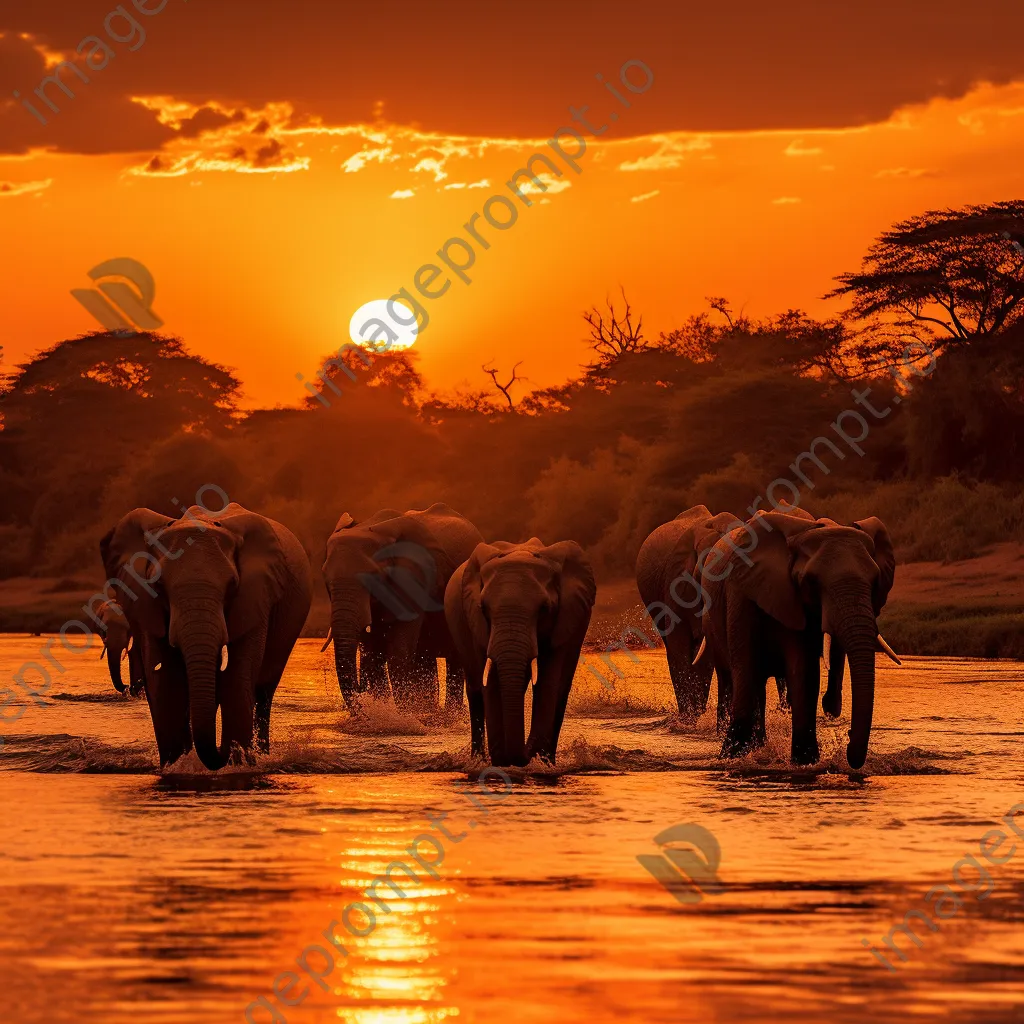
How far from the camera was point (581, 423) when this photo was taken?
70.0 metres

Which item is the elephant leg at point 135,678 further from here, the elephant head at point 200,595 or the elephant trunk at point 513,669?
the elephant trunk at point 513,669

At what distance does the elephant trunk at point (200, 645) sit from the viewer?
15.2 m

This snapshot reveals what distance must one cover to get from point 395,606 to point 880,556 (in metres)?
6.62

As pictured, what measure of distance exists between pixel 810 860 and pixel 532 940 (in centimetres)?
307

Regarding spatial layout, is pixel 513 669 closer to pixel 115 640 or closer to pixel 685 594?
pixel 685 594

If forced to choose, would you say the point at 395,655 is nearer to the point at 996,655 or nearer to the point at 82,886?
the point at 82,886

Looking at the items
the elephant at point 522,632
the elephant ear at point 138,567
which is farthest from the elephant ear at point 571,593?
the elephant ear at point 138,567

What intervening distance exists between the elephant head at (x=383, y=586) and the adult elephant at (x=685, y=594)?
240cm

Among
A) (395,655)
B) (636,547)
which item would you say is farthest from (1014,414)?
(395,655)

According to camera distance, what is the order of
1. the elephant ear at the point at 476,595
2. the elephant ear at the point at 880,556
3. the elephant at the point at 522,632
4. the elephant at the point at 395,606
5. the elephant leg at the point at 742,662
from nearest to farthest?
1. the elephant at the point at 522,632
2. the elephant ear at the point at 476,595
3. the elephant ear at the point at 880,556
4. the elephant leg at the point at 742,662
5. the elephant at the point at 395,606

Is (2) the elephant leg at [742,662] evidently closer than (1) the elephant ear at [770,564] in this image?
No

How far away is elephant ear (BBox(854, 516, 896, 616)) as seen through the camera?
17.0m

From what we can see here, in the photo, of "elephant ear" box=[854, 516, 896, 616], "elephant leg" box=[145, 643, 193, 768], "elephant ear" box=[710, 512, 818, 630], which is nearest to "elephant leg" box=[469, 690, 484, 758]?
"elephant ear" box=[710, 512, 818, 630]

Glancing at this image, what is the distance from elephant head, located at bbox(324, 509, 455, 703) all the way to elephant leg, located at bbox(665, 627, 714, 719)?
268 cm
